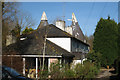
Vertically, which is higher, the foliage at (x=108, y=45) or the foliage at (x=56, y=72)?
the foliage at (x=108, y=45)

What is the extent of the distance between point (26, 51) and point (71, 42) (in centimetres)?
727

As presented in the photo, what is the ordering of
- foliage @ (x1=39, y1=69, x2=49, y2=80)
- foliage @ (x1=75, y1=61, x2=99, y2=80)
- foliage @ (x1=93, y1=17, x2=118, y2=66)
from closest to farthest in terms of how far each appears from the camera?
1. foliage @ (x1=93, y1=17, x2=118, y2=66)
2. foliage @ (x1=39, y1=69, x2=49, y2=80)
3. foliage @ (x1=75, y1=61, x2=99, y2=80)

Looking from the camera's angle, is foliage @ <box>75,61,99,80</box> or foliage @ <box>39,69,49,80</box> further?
foliage @ <box>75,61,99,80</box>

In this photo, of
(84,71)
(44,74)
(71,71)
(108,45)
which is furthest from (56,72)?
(108,45)

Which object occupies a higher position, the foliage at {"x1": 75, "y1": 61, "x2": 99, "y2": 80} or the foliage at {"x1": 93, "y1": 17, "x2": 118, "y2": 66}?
the foliage at {"x1": 93, "y1": 17, "x2": 118, "y2": 66}

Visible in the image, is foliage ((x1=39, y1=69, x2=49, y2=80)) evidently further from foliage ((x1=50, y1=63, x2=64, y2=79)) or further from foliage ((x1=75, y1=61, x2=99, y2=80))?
foliage ((x1=75, y1=61, x2=99, y2=80))

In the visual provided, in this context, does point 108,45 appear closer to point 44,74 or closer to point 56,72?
point 56,72

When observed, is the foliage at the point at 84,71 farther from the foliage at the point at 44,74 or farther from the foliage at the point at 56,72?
the foliage at the point at 44,74

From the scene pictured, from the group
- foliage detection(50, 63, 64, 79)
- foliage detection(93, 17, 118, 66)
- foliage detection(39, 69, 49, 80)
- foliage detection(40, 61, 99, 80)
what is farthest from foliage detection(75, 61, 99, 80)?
foliage detection(93, 17, 118, 66)

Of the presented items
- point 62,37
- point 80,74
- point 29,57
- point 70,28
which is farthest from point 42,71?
point 70,28

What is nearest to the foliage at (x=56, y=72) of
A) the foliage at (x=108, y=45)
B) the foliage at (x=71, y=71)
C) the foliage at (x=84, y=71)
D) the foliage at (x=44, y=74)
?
the foliage at (x=71, y=71)

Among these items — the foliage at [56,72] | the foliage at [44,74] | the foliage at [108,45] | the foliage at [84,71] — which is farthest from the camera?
the foliage at [84,71]

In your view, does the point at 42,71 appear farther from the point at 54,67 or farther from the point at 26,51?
the point at 26,51

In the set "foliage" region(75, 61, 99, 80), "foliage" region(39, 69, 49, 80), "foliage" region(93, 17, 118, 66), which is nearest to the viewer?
"foliage" region(93, 17, 118, 66)
